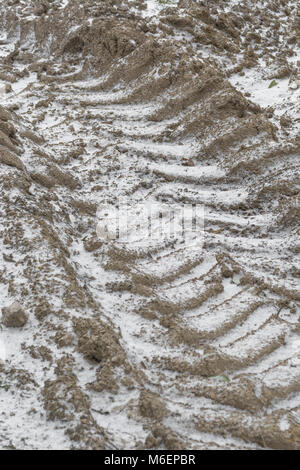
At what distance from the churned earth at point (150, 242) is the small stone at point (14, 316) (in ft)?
0.05

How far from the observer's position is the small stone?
3.49 metres

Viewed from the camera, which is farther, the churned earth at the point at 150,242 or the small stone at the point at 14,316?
the small stone at the point at 14,316

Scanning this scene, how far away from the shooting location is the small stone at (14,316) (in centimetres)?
349

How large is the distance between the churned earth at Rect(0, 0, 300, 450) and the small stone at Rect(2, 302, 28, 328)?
1 cm

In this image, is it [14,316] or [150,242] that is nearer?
[14,316]

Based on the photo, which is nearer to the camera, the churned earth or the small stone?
the churned earth

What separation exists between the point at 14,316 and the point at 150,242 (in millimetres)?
1863

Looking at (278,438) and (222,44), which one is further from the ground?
(222,44)

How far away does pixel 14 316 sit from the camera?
11.5 ft

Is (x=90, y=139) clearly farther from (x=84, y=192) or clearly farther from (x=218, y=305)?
(x=218, y=305)

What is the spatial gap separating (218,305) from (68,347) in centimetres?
154

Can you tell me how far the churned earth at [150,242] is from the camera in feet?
9.90
